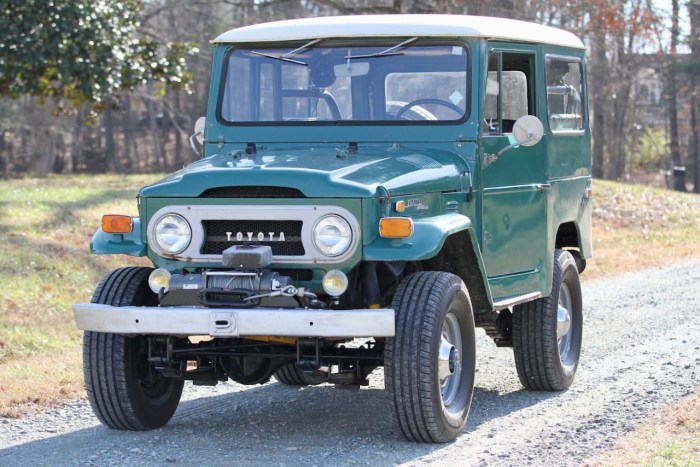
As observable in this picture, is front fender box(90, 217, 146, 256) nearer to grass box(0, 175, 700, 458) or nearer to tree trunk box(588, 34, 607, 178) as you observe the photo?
grass box(0, 175, 700, 458)

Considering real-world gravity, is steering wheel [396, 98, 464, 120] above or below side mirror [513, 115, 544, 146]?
above

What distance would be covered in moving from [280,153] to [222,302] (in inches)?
47.2

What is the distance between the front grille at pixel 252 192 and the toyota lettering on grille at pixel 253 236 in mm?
186

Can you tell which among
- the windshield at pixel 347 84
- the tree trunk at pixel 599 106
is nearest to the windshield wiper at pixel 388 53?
the windshield at pixel 347 84

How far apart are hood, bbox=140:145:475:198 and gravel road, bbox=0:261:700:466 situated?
50.9 inches

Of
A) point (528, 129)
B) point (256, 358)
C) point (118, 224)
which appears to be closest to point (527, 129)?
point (528, 129)

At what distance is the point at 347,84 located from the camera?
7270 mm

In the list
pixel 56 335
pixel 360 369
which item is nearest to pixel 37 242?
pixel 56 335

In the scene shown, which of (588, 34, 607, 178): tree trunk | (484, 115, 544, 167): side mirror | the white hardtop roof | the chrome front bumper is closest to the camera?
the chrome front bumper

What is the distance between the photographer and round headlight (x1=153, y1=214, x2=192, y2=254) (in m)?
6.23

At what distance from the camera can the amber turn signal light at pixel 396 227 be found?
592 cm

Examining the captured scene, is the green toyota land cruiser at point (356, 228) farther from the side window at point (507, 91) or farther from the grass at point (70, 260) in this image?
the grass at point (70, 260)

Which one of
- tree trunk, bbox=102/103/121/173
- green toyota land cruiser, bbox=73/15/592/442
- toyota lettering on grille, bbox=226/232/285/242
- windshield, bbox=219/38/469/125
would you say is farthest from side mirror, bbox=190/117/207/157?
tree trunk, bbox=102/103/121/173

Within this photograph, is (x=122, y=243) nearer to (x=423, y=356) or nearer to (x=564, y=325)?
(x=423, y=356)
